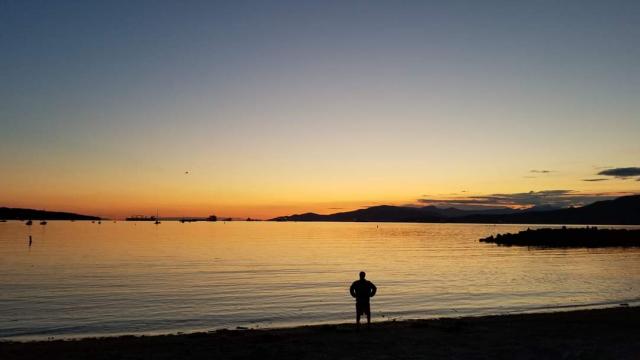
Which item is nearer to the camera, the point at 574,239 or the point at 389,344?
the point at 389,344

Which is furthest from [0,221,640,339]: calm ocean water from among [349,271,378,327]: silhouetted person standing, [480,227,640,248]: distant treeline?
[480,227,640,248]: distant treeline

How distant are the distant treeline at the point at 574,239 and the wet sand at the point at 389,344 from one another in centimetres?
10113

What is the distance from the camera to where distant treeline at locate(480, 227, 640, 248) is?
372 ft

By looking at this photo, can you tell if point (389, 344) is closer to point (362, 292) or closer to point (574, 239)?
point (362, 292)

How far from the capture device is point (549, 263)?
67188 millimetres

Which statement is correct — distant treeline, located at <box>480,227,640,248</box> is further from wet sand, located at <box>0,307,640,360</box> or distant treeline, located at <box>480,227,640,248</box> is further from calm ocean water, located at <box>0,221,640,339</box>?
wet sand, located at <box>0,307,640,360</box>

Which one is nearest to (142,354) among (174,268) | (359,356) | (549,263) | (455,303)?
(359,356)

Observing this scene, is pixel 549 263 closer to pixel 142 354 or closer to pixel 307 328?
pixel 307 328

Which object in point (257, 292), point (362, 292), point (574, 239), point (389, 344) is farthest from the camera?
point (574, 239)

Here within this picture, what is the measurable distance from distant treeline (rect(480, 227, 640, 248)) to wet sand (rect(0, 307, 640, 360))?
10113cm

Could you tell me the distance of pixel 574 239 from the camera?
118875 millimetres

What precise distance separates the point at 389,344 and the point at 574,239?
116635 millimetres

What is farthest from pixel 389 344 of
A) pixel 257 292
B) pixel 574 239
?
pixel 574 239

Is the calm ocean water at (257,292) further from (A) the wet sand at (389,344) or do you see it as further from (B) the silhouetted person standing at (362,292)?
(B) the silhouetted person standing at (362,292)
